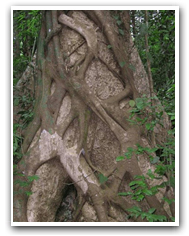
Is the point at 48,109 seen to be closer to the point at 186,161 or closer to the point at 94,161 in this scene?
the point at 94,161

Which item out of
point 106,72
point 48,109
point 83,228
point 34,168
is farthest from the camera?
point 106,72

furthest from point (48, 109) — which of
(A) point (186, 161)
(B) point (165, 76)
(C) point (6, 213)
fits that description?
(B) point (165, 76)

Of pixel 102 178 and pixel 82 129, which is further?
pixel 82 129

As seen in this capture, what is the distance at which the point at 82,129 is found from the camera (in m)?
3.01

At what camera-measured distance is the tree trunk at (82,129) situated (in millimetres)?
2822

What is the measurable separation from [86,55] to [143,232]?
1.91 m

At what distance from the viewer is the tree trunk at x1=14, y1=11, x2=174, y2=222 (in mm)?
2822

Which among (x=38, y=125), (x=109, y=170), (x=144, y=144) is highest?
(x=38, y=125)

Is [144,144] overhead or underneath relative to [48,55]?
underneath

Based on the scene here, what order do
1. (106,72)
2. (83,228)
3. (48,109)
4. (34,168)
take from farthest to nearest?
(106,72) < (48,109) < (34,168) < (83,228)

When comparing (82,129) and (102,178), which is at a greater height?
(82,129)

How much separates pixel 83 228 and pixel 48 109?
128 centimetres

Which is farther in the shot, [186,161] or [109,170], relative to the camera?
[109,170]

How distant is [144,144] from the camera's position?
3.08 m
